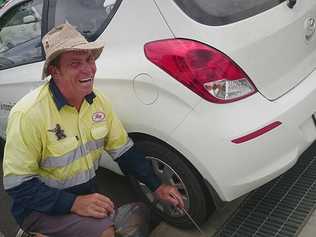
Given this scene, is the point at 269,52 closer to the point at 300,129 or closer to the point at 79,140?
the point at 300,129

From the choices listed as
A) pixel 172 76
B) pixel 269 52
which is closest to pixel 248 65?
pixel 269 52

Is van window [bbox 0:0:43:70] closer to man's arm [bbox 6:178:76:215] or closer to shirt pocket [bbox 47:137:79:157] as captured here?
shirt pocket [bbox 47:137:79:157]

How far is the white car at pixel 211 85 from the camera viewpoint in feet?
8.36

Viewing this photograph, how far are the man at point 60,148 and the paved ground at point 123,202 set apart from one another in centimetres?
81

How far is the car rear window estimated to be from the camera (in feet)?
8.47

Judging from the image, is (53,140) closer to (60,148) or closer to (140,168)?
(60,148)

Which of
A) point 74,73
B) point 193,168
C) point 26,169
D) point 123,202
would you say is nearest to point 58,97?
point 74,73

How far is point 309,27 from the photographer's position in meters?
2.95

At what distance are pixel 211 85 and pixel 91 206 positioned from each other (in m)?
0.87

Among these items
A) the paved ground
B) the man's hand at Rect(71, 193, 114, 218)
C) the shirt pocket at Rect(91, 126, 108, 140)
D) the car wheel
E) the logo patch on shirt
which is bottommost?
the paved ground

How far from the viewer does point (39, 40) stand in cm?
349

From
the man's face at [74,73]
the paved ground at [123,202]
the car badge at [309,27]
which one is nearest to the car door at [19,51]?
the paved ground at [123,202]

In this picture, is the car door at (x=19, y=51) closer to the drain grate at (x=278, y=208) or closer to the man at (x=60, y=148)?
the man at (x=60, y=148)

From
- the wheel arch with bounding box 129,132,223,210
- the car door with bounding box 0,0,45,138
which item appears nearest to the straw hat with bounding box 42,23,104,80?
the wheel arch with bounding box 129,132,223,210
